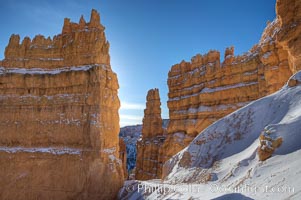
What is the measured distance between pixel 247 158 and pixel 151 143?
32566 mm

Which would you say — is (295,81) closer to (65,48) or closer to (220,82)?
(65,48)

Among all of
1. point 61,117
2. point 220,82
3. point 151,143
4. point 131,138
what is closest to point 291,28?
point 220,82

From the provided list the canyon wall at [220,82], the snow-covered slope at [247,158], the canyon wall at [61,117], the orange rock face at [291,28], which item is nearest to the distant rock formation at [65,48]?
the canyon wall at [61,117]

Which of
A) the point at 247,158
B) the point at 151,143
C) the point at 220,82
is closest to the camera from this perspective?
the point at 247,158

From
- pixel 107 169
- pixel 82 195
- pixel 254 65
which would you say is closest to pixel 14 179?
pixel 82 195

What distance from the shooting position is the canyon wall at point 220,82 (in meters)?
22.5

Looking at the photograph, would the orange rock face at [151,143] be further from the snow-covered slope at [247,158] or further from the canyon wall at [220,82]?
the snow-covered slope at [247,158]

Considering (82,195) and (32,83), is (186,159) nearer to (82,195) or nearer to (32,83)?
(82,195)

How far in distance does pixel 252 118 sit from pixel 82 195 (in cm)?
1194

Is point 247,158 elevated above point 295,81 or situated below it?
below

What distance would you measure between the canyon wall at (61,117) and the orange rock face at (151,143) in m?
20.3

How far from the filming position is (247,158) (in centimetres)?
793

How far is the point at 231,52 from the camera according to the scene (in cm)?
2956

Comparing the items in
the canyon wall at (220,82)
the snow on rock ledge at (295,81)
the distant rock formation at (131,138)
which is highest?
the canyon wall at (220,82)
